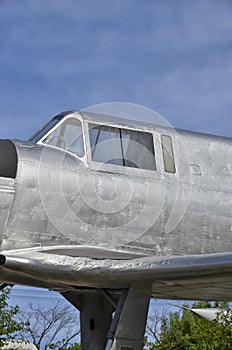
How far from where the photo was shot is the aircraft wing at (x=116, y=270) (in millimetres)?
8195

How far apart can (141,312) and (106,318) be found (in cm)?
196

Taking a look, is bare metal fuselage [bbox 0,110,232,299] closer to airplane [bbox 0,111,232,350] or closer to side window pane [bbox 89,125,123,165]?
airplane [bbox 0,111,232,350]


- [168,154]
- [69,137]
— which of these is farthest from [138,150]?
[69,137]

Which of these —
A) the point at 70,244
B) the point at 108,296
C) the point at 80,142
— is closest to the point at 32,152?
the point at 80,142

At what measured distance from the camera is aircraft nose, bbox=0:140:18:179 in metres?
9.02

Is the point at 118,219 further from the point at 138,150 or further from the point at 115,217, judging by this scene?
the point at 138,150

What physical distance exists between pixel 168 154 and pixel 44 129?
6.11ft

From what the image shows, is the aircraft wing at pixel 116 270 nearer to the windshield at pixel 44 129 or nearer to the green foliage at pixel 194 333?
the windshield at pixel 44 129

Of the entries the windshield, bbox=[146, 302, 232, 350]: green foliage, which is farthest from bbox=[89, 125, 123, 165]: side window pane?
bbox=[146, 302, 232, 350]: green foliage

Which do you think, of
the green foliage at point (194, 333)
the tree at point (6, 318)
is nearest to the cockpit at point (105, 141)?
the tree at point (6, 318)

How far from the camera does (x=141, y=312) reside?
859 centimetres

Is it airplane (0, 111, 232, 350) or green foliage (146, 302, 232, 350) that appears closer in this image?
airplane (0, 111, 232, 350)

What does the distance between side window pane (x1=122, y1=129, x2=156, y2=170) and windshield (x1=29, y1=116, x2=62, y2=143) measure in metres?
1.00

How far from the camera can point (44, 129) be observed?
33.0 ft
